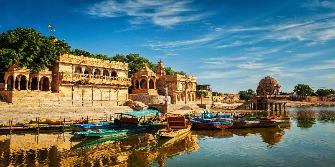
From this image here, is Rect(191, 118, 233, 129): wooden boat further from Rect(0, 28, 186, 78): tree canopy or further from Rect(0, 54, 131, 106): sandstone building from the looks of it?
Rect(0, 28, 186, 78): tree canopy

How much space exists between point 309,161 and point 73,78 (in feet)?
135

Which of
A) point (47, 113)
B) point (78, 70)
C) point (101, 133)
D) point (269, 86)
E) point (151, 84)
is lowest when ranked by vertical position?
point (101, 133)

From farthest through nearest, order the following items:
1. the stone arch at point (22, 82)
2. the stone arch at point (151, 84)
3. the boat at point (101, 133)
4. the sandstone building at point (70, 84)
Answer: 1. the stone arch at point (151, 84)
2. the stone arch at point (22, 82)
3. the sandstone building at point (70, 84)
4. the boat at point (101, 133)

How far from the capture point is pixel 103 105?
56656 mm

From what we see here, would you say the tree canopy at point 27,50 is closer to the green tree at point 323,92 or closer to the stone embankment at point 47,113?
the stone embankment at point 47,113

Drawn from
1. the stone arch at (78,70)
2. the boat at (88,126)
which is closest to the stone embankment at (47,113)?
the boat at (88,126)

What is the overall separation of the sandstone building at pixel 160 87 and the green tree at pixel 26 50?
1985cm

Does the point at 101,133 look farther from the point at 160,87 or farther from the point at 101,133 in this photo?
the point at 160,87

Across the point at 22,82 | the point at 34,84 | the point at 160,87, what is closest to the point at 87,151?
the point at 22,82

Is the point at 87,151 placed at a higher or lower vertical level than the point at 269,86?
lower

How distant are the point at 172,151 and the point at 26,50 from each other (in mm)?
33159

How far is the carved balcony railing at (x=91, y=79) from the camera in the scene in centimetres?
5440

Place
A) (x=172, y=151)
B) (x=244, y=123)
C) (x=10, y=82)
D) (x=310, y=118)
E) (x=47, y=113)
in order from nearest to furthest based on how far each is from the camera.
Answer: (x=172, y=151) < (x=47, y=113) < (x=244, y=123) < (x=10, y=82) < (x=310, y=118)

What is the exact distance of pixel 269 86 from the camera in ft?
443
